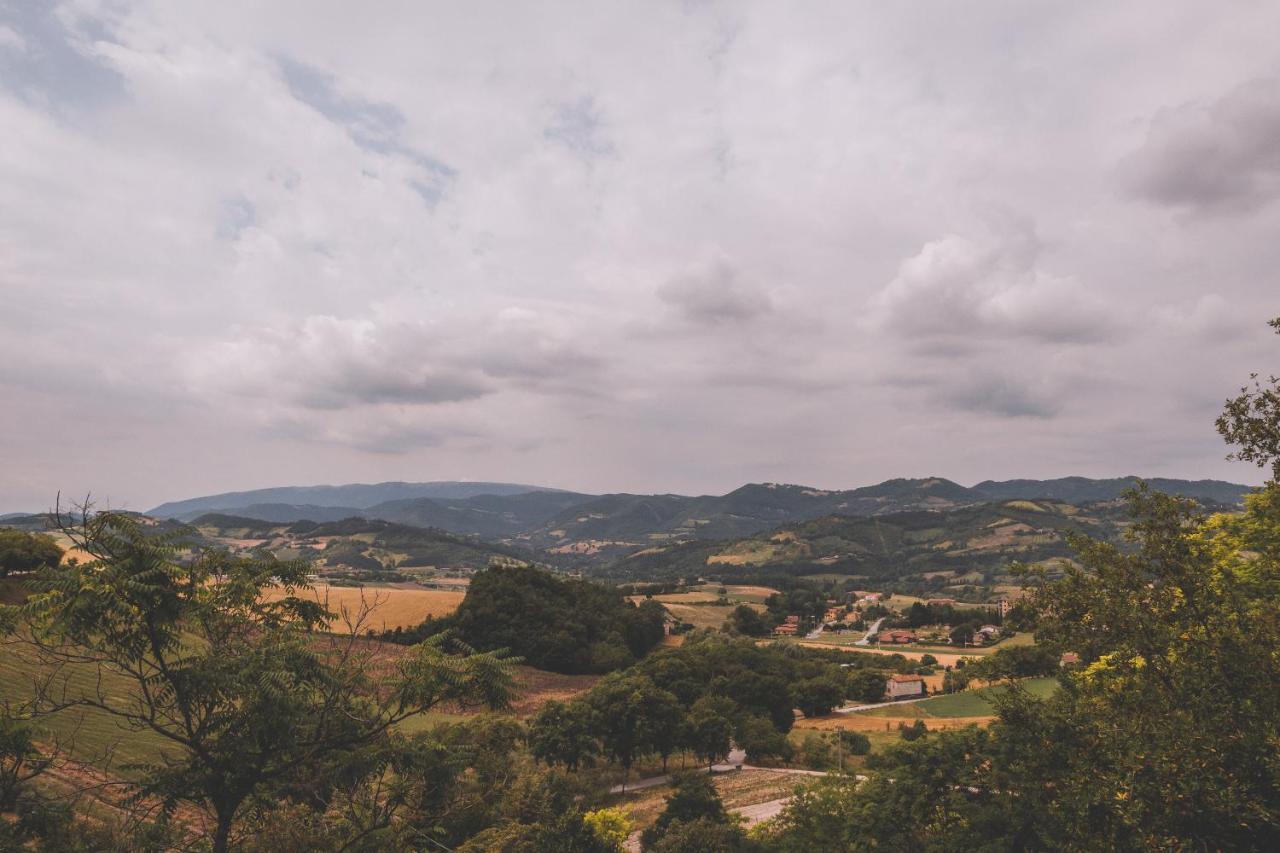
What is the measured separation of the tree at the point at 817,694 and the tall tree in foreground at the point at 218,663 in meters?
85.1

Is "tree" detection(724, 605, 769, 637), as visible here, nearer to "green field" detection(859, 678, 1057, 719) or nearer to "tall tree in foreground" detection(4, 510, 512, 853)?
"green field" detection(859, 678, 1057, 719)

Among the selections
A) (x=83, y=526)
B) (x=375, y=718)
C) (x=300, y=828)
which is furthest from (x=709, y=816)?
(x=83, y=526)

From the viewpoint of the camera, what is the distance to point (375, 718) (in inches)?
460

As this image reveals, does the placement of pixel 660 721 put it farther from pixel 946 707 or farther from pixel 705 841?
pixel 946 707

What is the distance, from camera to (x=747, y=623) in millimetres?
169750

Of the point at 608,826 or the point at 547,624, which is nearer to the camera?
the point at 608,826

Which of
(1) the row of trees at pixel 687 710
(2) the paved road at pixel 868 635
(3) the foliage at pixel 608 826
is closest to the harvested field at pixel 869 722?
(1) the row of trees at pixel 687 710

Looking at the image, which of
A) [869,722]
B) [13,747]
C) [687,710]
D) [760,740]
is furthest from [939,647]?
[13,747]

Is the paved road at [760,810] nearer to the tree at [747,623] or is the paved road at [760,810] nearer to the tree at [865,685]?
the tree at [865,685]

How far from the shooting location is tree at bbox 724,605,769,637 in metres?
167

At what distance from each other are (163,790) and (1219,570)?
2311 cm

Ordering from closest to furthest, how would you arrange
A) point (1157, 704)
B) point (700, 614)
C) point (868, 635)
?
point (1157, 704) < point (700, 614) < point (868, 635)

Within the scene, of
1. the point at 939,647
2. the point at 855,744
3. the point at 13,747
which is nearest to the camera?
the point at 13,747

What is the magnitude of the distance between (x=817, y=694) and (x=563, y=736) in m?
45.6
